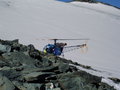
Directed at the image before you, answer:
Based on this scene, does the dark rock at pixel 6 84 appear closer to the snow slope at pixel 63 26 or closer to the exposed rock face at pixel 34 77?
the exposed rock face at pixel 34 77

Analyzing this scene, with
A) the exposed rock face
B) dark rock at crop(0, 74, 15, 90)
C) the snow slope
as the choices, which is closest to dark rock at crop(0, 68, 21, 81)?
the exposed rock face

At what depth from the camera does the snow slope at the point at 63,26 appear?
69.2 ft

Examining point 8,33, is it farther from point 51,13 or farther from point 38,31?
point 51,13

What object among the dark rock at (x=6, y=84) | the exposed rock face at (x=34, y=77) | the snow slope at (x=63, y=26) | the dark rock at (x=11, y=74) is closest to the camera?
the dark rock at (x=6, y=84)

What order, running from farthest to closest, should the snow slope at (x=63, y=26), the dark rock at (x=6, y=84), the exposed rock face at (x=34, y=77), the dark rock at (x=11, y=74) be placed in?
the snow slope at (x=63, y=26), the dark rock at (x=11, y=74), the exposed rock face at (x=34, y=77), the dark rock at (x=6, y=84)

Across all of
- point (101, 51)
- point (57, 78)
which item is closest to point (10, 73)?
point (57, 78)

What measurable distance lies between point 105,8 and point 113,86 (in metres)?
35.8

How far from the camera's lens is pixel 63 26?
2923cm

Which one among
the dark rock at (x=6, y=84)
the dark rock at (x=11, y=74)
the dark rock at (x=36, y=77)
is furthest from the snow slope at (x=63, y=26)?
the dark rock at (x=6, y=84)

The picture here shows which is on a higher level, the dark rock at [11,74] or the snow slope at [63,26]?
the dark rock at [11,74]

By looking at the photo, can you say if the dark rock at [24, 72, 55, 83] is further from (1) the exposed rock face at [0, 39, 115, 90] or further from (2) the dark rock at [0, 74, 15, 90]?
(2) the dark rock at [0, 74, 15, 90]

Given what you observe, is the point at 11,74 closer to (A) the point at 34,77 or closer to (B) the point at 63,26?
(A) the point at 34,77

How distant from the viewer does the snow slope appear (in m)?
21.1

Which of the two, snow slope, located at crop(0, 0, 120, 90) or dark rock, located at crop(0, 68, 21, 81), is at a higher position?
dark rock, located at crop(0, 68, 21, 81)
